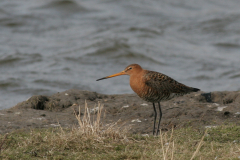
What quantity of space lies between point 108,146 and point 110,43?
36.4 feet

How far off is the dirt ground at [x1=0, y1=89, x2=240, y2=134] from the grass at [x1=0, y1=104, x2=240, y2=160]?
730 mm

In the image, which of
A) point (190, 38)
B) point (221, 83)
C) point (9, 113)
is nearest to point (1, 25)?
point (190, 38)

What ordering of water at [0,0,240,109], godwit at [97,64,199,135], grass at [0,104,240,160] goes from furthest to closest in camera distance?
1. water at [0,0,240,109]
2. godwit at [97,64,199,135]
3. grass at [0,104,240,160]

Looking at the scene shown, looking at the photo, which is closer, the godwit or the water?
the godwit

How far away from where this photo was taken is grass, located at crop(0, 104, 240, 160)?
4406mm

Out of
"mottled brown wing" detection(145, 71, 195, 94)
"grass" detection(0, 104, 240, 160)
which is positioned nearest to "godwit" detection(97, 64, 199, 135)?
"mottled brown wing" detection(145, 71, 195, 94)

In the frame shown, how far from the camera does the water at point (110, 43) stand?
40.8 feet

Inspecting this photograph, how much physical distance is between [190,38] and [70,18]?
18.3ft

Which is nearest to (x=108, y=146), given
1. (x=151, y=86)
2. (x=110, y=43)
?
(x=151, y=86)

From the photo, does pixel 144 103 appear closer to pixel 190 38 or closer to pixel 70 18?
pixel 190 38

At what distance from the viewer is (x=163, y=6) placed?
20109 mm

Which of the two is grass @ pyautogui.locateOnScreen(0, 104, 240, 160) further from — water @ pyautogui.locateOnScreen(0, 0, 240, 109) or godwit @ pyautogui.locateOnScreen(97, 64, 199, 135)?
water @ pyautogui.locateOnScreen(0, 0, 240, 109)

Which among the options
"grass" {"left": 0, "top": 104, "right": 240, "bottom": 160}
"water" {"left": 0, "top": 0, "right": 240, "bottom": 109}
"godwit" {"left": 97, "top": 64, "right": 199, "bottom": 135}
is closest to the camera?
"grass" {"left": 0, "top": 104, "right": 240, "bottom": 160}

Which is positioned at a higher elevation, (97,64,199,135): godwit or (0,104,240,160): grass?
(97,64,199,135): godwit
